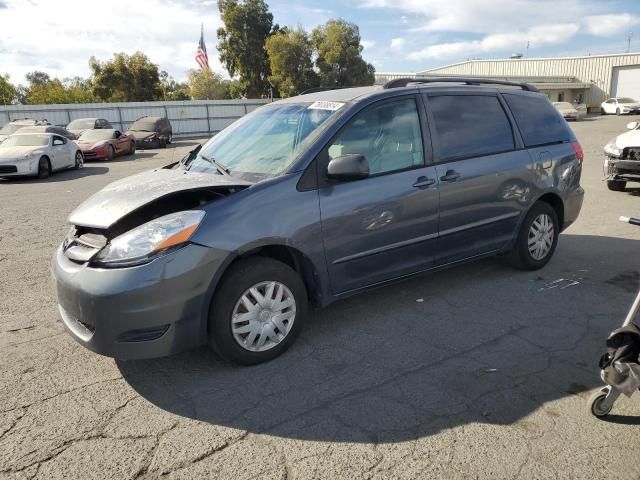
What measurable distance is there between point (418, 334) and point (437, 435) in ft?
4.08

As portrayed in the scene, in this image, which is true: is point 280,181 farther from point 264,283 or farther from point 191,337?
point 191,337

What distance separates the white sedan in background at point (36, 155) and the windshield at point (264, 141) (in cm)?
1204

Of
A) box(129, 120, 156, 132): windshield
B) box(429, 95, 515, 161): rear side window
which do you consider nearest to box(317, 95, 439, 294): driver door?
box(429, 95, 515, 161): rear side window

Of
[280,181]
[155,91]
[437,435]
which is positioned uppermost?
[155,91]

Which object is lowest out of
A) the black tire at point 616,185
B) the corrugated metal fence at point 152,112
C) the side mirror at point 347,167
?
the black tire at point 616,185

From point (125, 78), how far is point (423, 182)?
47976 millimetres

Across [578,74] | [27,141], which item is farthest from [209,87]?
[27,141]

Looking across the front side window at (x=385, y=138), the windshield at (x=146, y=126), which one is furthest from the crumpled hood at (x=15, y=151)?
the front side window at (x=385, y=138)

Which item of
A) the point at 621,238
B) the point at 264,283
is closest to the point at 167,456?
the point at 264,283

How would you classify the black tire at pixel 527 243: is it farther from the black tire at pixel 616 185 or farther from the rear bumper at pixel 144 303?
the black tire at pixel 616 185

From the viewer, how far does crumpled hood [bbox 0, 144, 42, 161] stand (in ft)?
46.6

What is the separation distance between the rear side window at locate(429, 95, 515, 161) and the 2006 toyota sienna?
0.5 inches

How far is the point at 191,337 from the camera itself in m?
3.18

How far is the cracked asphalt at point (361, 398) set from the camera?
2.52 m
